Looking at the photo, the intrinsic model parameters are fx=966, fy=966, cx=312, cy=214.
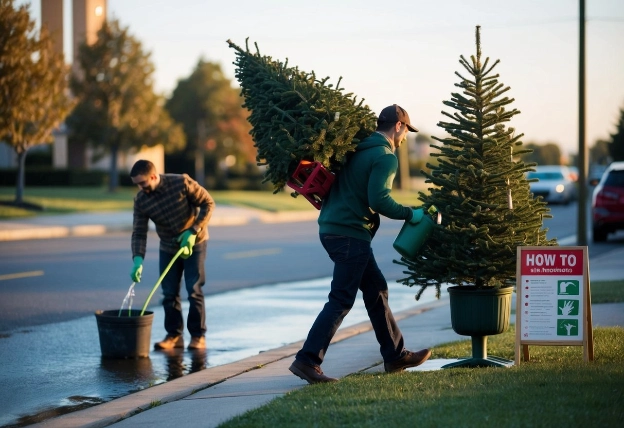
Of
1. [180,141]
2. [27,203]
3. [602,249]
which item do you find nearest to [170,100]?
[180,141]

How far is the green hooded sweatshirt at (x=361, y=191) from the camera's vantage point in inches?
252

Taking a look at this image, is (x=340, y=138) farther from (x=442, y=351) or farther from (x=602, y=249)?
(x=602, y=249)

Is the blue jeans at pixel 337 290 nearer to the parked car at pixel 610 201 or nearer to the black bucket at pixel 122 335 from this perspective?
the black bucket at pixel 122 335

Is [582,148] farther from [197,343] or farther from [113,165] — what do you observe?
[113,165]

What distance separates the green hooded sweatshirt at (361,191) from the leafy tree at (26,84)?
876 inches

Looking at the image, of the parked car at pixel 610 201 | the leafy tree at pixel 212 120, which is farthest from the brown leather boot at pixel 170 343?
the leafy tree at pixel 212 120

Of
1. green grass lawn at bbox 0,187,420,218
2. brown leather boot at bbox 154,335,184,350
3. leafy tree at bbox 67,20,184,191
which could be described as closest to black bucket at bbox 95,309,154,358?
brown leather boot at bbox 154,335,184,350

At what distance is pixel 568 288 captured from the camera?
6.92 m

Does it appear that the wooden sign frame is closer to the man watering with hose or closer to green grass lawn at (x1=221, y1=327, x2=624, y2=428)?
green grass lawn at (x1=221, y1=327, x2=624, y2=428)

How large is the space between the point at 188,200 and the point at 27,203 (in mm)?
21557

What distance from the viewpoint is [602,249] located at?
64.0 feet

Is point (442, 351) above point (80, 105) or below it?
below

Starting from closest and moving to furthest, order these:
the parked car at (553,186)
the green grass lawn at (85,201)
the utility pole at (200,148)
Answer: the green grass lawn at (85,201) → the parked car at (553,186) → the utility pole at (200,148)

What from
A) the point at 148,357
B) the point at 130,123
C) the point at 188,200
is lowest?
the point at 148,357
